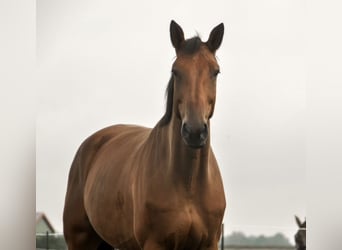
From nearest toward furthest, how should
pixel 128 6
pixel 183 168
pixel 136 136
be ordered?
pixel 183 168, pixel 136 136, pixel 128 6

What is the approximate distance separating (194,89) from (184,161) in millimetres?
228

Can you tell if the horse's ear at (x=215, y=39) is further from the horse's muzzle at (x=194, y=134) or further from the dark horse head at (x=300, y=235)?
the dark horse head at (x=300, y=235)

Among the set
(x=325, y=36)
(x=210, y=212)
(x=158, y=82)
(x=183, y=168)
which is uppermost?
(x=325, y=36)

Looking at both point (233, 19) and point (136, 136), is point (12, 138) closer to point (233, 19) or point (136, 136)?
point (136, 136)

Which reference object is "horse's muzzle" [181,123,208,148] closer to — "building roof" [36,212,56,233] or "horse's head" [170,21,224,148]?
"horse's head" [170,21,224,148]

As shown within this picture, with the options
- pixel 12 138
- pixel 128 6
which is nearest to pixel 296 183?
pixel 128 6

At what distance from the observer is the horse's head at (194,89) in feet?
5.36

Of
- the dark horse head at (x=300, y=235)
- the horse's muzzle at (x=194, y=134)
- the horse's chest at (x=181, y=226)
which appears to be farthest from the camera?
the dark horse head at (x=300, y=235)

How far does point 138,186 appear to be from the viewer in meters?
1.85

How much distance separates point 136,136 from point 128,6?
0.52m

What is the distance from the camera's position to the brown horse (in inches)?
66.8

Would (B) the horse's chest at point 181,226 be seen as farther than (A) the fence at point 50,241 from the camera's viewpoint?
No

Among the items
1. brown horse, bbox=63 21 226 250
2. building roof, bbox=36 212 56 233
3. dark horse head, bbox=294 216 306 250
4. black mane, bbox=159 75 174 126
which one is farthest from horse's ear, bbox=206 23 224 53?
building roof, bbox=36 212 56 233

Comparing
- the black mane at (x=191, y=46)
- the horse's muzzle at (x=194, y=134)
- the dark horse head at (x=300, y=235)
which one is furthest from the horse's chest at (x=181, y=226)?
the dark horse head at (x=300, y=235)
